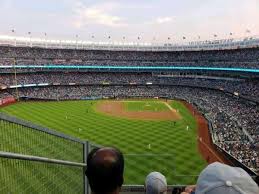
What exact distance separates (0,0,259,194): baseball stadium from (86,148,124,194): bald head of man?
1228 millimetres

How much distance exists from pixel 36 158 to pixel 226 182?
2824 mm

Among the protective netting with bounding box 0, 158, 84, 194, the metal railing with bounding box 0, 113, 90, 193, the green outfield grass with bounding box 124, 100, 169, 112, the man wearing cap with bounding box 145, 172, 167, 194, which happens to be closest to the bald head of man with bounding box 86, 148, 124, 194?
the metal railing with bounding box 0, 113, 90, 193

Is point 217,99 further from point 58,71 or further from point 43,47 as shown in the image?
point 43,47

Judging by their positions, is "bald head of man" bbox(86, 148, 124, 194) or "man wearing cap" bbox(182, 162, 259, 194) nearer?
"man wearing cap" bbox(182, 162, 259, 194)

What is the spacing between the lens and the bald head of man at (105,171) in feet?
9.09

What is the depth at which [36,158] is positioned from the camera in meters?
4.36

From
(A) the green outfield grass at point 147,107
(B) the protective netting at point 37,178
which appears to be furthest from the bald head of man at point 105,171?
(A) the green outfield grass at point 147,107

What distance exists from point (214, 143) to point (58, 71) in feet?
191

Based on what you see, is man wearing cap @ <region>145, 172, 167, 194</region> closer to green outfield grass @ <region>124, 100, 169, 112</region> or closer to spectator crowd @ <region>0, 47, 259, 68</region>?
green outfield grass @ <region>124, 100, 169, 112</region>

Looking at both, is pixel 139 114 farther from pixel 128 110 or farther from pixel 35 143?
pixel 35 143

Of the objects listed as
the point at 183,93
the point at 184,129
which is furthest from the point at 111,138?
the point at 183,93

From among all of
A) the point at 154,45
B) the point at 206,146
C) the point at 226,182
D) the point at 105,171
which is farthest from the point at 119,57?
the point at 226,182

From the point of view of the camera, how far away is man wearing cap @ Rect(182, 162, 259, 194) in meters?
2.50

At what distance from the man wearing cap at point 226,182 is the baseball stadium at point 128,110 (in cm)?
222
